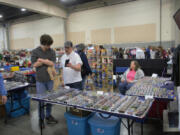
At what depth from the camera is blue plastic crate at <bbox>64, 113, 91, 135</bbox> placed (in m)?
2.19

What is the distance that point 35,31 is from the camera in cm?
1278


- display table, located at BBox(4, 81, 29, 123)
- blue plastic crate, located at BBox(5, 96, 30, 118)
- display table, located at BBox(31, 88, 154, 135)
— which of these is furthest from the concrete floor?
display table, located at BBox(31, 88, 154, 135)

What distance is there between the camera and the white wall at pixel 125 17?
26.9 ft

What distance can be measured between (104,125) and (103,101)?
288 millimetres

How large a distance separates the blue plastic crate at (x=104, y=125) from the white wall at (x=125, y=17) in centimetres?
749

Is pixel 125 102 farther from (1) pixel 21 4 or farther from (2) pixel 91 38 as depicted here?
(2) pixel 91 38

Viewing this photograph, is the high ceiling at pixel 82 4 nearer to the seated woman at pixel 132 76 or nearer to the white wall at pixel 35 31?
the white wall at pixel 35 31

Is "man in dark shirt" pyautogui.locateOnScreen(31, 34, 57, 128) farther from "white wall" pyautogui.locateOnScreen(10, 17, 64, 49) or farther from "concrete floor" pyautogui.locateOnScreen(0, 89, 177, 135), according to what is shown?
"white wall" pyautogui.locateOnScreen(10, 17, 64, 49)

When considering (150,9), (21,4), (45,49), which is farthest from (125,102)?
(150,9)

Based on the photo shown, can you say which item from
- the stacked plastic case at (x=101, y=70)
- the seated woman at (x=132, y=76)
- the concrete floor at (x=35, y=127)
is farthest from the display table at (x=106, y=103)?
the stacked plastic case at (x=101, y=70)

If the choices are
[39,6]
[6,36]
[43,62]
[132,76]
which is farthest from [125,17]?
[6,36]

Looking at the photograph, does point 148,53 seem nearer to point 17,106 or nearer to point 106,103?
point 17,106

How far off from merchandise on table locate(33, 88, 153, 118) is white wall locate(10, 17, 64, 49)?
30.9 ft

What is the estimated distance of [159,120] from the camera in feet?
9.68
